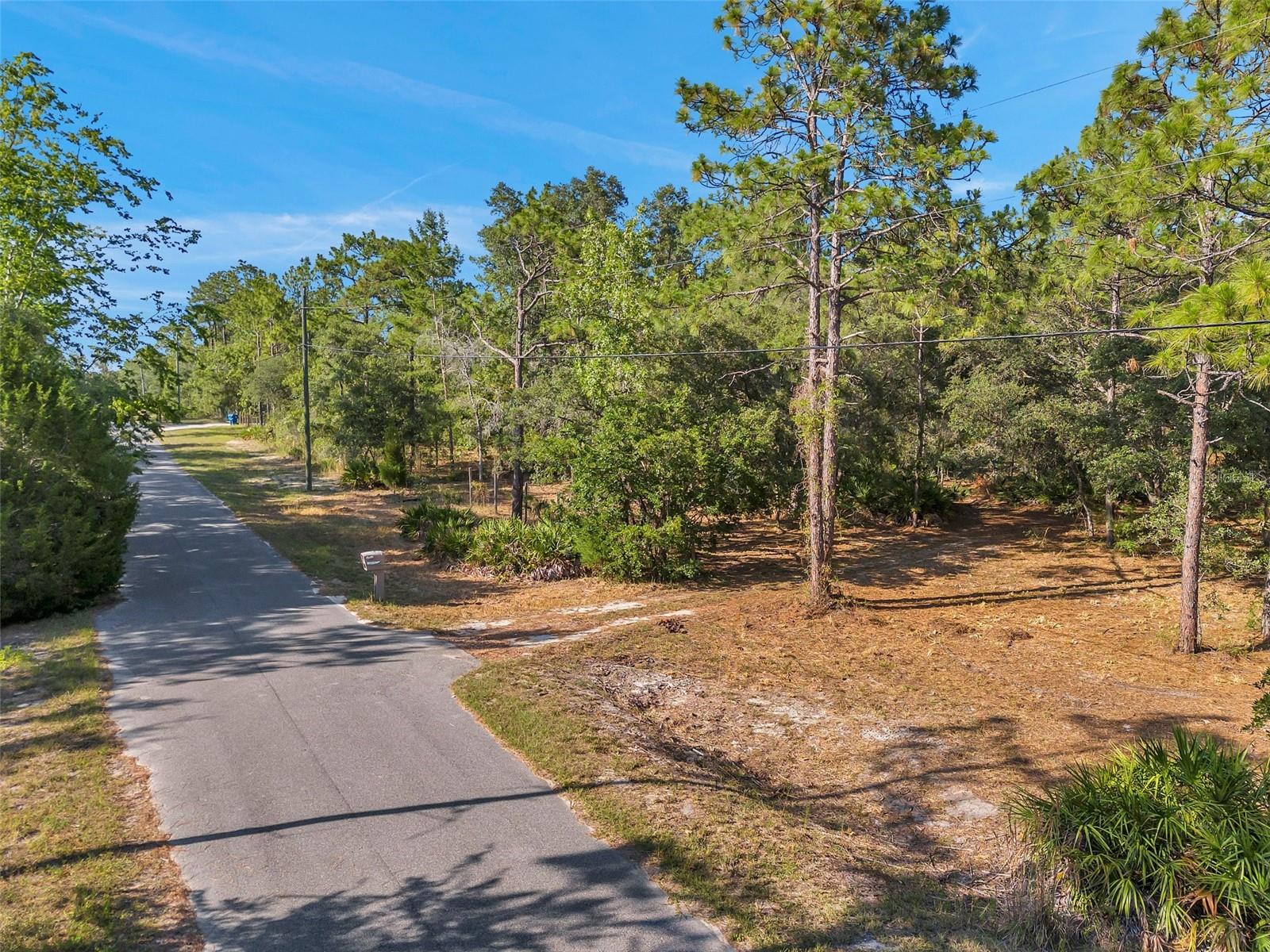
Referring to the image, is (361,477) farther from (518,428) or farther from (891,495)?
(891,495)

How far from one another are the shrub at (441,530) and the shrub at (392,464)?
8232 millimetres

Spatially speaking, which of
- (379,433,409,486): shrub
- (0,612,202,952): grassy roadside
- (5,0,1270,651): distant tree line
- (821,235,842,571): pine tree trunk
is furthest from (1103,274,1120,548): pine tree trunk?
(379,433,409,486): shrub

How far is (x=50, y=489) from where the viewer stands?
10930mm

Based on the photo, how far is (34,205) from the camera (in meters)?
15.6

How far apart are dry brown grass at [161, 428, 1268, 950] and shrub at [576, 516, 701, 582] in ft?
1.87

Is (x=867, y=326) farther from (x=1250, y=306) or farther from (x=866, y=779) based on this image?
(x=866, y=779)

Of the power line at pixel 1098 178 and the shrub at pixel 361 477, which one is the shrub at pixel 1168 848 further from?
the shrub at pixel 361 477

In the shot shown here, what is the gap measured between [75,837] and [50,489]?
7.51m

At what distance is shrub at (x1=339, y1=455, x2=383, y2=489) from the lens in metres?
28.0

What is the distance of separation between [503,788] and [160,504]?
21.0 metres

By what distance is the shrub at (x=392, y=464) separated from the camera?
27.5 metres

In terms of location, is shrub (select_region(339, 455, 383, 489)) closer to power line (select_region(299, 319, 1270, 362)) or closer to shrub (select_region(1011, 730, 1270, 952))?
power line (select_region(299, 319, 1270, 362))

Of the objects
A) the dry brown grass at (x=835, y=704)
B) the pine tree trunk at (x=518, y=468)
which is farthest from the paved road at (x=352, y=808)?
the pine tree trunk at (x=518, y=468)

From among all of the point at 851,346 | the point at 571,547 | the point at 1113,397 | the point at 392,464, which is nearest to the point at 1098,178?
the point at 851,346
